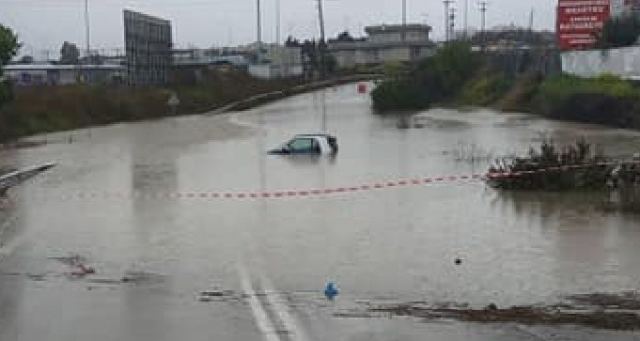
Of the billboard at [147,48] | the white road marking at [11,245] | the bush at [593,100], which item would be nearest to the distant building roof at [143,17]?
the billboard at [147,48]

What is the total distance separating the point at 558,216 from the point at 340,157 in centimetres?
1822

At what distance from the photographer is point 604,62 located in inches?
2420

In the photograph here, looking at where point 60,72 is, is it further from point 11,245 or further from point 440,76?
point 11,245

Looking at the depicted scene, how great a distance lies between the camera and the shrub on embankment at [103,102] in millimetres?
62438

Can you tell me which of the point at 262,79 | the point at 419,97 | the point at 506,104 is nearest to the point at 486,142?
the point at 506,104

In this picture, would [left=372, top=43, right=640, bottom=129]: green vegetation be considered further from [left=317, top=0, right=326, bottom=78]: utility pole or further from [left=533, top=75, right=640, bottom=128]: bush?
[left=317, top=0, right=326, bottom=78]: utility pole

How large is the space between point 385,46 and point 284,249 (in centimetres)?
14587

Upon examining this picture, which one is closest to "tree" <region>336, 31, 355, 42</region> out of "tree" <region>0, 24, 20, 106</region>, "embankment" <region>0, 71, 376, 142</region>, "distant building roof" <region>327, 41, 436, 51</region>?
"distant building roof" <region>327, 41, 436, 51</region>

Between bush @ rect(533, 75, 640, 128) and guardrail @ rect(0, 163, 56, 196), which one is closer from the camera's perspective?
guardrail @ rect(0, 163, 56, 196)

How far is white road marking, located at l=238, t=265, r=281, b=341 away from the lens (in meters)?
10.0

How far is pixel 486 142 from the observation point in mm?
45812

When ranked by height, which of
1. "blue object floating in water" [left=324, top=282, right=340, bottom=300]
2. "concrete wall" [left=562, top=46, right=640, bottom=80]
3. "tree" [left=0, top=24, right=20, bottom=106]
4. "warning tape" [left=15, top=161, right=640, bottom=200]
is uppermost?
"tree" [left=0, top=24, right=20, bottom=106]

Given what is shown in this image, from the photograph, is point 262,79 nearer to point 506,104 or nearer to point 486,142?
point 506,104

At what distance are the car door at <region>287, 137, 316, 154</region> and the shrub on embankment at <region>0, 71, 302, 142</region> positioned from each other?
20.3 meters
